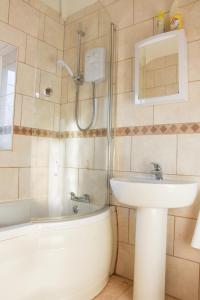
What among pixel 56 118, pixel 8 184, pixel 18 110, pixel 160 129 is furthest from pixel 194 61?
pixel 8 184

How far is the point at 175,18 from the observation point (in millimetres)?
1407

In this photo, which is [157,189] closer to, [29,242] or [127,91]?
[29,242]

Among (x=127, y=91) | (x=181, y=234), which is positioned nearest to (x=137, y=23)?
(x=127, y=91)

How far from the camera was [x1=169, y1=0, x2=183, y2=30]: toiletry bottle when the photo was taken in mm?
1404

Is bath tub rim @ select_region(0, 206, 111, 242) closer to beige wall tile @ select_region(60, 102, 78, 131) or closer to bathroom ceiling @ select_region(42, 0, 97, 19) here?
beige wall tile @ select_region(60, 102, 78, 131)

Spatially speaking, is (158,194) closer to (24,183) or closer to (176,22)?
(176,22)

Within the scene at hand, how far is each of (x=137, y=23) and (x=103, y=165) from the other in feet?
3.61

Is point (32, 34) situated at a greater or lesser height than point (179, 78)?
greater

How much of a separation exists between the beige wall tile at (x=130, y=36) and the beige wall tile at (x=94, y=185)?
928 mm

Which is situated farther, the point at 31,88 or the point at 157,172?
the point at 31,88

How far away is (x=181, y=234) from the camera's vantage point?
143 centimetres

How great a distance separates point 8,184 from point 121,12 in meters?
1.63

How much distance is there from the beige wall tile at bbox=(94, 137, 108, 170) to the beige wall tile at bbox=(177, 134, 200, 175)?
548mm

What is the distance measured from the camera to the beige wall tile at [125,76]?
1722 mm
